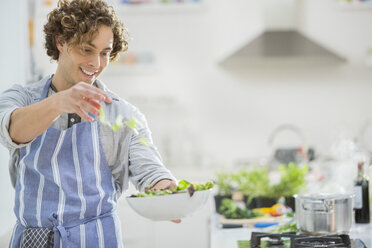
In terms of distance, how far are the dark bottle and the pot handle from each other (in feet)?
1.33

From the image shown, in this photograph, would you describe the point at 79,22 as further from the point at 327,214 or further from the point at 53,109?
the point at 327,214

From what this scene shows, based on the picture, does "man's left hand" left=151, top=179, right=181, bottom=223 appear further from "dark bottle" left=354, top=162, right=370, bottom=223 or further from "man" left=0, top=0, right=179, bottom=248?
"dark bottle" left=354, top=162, right=370, bottom=223

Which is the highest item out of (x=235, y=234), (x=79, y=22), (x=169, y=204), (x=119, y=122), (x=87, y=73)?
(x=79, y=22)

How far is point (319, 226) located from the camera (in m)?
1.82

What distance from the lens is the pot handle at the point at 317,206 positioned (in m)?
1.81

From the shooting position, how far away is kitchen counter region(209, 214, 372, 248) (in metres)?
1.85

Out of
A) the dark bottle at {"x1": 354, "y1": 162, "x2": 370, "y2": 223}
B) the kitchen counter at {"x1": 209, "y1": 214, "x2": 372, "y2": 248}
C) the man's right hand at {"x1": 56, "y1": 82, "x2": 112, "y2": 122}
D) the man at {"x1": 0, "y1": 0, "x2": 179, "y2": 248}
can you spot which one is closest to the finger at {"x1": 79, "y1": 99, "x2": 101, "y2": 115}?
the man's right hand at {"x1": 56, "y1": 82, "x2": 112, "y2": 122}

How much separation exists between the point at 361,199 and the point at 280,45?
2.96 m

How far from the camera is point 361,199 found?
2170 millimetres

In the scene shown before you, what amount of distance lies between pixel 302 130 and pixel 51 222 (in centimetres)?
385

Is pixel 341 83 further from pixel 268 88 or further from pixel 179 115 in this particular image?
pixel 179 115

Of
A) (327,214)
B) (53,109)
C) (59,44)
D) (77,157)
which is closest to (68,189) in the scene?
(77,157)

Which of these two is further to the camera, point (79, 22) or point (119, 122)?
point (79, 22)

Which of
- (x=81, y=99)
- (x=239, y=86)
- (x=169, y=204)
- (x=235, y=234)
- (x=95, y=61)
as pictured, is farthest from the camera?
(x=239, y=86)
